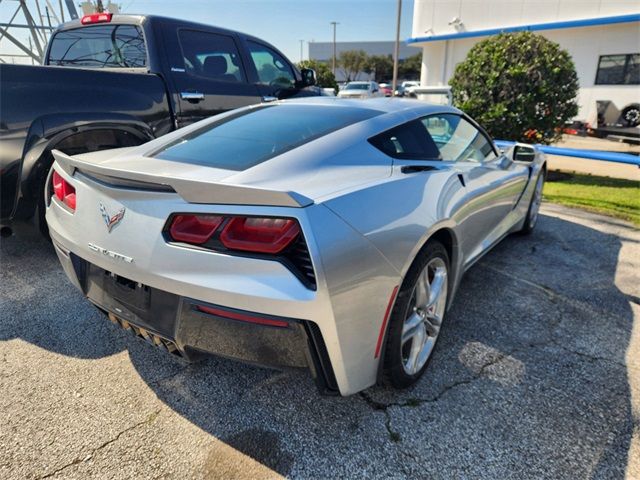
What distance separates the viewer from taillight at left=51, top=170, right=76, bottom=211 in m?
2.22

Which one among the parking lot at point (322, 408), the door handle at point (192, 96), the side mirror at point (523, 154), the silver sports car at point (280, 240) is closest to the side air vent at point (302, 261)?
the silver sports car at point (280, 240)

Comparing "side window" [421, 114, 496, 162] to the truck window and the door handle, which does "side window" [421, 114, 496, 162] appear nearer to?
the door handle

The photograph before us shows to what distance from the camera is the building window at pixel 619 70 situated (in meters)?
17.1

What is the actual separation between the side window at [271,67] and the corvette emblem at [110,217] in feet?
12.7

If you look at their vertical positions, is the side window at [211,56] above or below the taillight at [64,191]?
above

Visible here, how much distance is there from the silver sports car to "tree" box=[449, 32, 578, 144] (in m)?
6.69

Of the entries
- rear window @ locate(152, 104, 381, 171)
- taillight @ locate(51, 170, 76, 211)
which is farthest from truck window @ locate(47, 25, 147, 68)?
taillight @ locate(51, 170, 76, 211)

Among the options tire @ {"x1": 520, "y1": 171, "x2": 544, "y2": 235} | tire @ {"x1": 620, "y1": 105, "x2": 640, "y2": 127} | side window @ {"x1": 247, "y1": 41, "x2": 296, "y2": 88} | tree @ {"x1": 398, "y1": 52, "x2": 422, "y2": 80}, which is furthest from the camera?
tree @ {"x1": 398, "y1": 52, "x2": 422, "y2": 80}

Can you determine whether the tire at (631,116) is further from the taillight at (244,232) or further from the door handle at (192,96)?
the taillight at (244,232)

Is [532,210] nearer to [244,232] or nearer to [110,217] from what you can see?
[244,232]

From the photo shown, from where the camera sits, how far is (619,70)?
17594 millimetres

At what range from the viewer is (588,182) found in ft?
27.1

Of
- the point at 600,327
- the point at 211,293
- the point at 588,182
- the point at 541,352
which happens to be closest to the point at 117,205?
the point at 211,293

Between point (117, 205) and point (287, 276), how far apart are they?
83 centimetres
